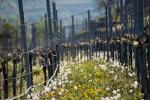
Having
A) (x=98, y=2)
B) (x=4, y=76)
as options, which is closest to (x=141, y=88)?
(x=4, y=76)

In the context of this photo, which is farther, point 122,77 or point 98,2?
point 98,2

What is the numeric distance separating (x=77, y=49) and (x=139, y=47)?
2888cm

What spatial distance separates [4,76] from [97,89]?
626 cm

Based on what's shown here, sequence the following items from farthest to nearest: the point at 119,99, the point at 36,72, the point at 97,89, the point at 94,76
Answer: the point at 36,72 < the point at 94,76 < the point at 97,89 < the point at 119,99

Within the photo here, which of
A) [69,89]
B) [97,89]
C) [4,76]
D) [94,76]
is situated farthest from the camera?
[4,76]

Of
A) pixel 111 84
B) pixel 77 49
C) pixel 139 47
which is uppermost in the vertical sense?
pixel 139 47

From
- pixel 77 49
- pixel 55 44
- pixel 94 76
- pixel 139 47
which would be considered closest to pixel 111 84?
pixel 139 47

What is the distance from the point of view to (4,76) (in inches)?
637

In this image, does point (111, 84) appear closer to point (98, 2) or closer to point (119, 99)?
point (119, 99)

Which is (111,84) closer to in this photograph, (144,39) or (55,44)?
(144,39)

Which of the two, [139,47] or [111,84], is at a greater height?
[139,47]

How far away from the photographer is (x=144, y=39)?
9734mm

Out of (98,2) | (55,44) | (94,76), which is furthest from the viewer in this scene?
(98,2)

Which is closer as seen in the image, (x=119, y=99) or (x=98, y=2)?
(x=119, y=99)
